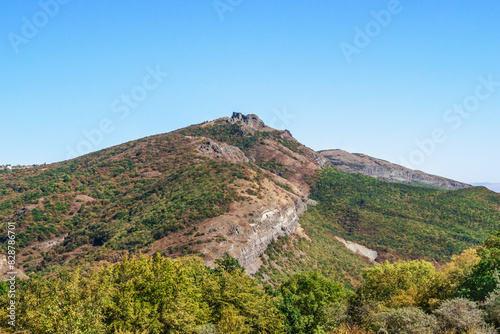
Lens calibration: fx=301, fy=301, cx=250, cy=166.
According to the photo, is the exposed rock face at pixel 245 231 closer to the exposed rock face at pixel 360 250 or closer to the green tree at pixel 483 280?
the exposed rock face at pixel 360 250

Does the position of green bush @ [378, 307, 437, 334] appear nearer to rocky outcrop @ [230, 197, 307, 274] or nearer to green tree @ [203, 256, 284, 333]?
green tree @ [203, 256, 284, 333]

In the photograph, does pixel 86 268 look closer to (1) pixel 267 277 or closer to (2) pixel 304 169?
(1) pixel 267 277

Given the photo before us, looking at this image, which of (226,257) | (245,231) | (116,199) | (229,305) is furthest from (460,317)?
(116,199)

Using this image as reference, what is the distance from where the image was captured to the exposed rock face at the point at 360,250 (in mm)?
120287

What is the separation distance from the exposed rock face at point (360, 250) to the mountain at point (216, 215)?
1.84 feet

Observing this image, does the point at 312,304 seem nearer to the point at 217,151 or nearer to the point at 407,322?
the point at 407,322

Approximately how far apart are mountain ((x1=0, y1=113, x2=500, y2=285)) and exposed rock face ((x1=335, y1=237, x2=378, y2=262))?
22.1 inches

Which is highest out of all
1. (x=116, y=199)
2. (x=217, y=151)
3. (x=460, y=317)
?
(x=217, y=151)

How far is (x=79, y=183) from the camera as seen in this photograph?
127188 millimetres

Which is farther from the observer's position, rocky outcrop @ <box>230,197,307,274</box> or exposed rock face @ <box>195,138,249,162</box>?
exposed rock face @ <box>195,138,249,162</box>

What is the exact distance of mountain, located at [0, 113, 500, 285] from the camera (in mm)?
80250

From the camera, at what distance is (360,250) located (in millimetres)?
123188

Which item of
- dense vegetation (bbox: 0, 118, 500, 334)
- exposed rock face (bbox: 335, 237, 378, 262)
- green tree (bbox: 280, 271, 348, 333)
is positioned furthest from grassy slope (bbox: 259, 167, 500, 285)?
green tree (bbox: 280, 271, 348, 333)

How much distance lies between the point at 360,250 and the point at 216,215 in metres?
70.4
